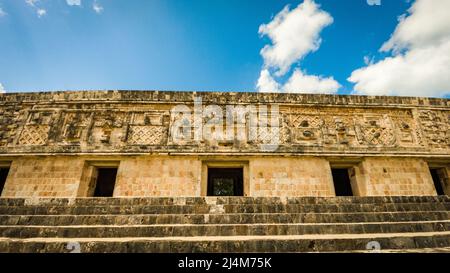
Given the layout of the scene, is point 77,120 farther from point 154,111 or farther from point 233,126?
point 233,126

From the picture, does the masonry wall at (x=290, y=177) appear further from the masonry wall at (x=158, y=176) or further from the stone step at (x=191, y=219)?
the stone step at (x=191, y=219)

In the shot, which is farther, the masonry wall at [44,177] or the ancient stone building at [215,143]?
the ancient stone building at [215,143]

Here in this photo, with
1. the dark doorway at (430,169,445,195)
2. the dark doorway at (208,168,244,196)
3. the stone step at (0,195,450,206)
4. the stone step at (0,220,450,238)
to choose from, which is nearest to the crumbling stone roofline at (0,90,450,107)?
the dark doorway at (208,168,244,196)

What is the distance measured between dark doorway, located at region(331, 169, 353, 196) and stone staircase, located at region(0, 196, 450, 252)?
334cm

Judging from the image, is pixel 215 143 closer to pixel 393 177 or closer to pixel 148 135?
pixel 148 135

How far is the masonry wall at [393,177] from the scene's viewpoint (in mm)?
6617

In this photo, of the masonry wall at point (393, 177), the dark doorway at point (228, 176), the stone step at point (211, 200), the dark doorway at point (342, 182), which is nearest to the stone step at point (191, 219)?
the stone step at point (211, 200)

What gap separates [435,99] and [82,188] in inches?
451

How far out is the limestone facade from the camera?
641 centimetres

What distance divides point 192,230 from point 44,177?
18.0 ft

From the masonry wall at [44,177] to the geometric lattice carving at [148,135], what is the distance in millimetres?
1599

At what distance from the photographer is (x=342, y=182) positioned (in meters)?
7.79

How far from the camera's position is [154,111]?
23.1ft

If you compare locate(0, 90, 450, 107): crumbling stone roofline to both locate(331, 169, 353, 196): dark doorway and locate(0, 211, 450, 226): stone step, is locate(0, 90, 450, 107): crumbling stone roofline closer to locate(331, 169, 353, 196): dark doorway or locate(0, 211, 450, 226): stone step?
locate(331, 169, 353, 196): dark doorway
